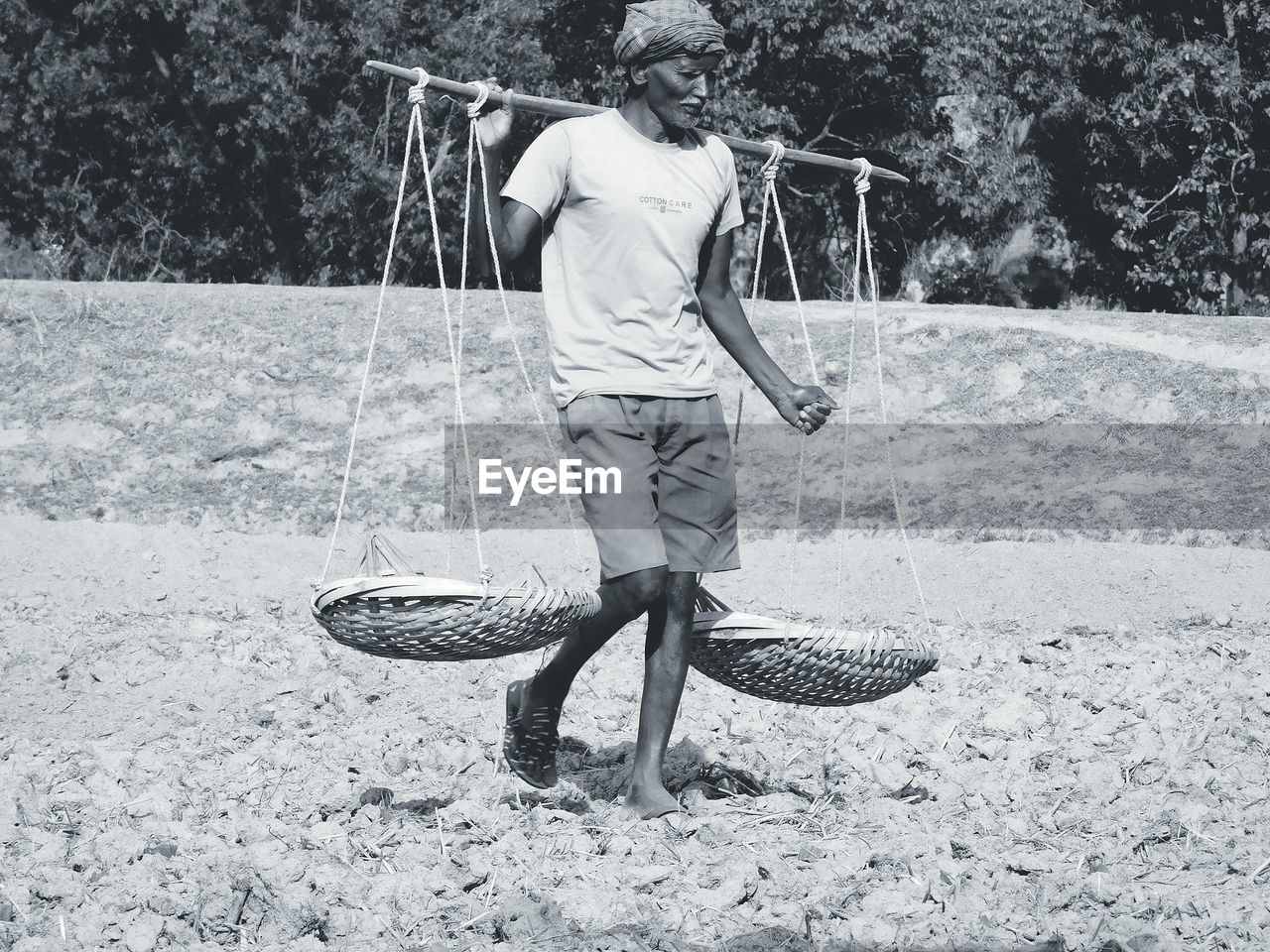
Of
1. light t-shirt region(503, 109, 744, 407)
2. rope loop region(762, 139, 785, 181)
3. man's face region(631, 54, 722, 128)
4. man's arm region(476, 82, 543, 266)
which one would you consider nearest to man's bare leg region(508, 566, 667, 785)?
light t-shirt region(503, 109, 744, 407)

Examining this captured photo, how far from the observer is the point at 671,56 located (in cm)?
363

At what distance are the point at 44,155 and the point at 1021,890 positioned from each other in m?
19.6

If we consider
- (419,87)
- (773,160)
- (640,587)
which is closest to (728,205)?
(773,160)

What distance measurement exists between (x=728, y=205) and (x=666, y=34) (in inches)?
18.5

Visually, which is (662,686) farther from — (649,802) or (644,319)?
(644,319)

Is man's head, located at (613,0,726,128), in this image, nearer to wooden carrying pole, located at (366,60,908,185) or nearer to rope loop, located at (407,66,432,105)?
wooden carrying pole, located at (366,60,908,185)

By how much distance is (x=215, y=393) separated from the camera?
401 inches

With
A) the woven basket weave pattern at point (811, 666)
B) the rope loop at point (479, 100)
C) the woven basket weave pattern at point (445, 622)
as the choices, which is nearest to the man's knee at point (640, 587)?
the woven basket weave pattern at point (445, 622)

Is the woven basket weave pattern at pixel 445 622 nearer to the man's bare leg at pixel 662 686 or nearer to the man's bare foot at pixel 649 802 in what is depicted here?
the man's bare leg at pixel 662 686

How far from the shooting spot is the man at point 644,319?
11.7ft

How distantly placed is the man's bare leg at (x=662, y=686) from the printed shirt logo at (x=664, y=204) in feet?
2.91

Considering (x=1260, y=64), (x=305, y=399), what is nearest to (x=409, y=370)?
(x=305, y=399)

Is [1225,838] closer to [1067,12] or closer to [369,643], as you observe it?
[369,643]

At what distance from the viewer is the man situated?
3.58 metres
